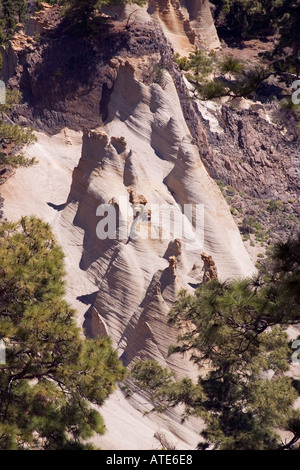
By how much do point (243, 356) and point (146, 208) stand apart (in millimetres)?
9351

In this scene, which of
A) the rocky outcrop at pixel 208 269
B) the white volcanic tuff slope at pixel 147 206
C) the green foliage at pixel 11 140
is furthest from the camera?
the green foliage at pixel 11 140

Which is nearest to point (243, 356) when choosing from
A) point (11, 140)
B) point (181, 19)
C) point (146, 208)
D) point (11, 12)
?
point (146, 208)

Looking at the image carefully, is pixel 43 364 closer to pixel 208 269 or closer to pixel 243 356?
pixel 243 356

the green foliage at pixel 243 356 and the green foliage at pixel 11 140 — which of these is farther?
the green foliage at pixel 11 140

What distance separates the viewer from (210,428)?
1570 centimetres

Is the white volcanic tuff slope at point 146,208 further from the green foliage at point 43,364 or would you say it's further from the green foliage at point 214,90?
the green foliage at point 214,90

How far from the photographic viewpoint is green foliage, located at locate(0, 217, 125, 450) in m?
12.7

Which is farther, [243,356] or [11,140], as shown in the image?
[11,140]

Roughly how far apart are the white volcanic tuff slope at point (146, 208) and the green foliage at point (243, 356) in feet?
5.97

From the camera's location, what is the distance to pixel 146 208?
25.3 metres

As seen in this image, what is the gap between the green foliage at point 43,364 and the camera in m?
12.7

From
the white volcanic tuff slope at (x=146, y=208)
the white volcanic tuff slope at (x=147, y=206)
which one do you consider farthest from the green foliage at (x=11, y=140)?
the white volcanic tuff slope at (x=146, y=208)

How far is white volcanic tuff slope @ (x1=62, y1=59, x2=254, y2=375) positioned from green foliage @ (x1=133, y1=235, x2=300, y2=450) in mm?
1819

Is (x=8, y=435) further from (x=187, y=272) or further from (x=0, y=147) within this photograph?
(x=0, y=147)
